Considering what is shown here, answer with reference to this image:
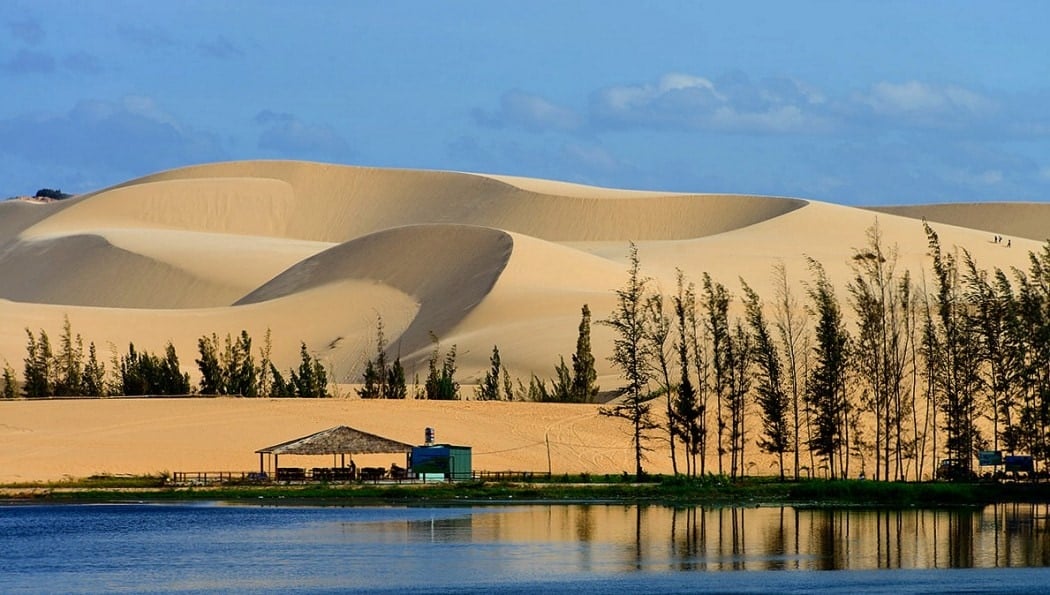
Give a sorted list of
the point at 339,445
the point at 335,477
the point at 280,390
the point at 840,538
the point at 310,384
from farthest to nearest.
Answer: the point at 280,390
the point at 310,384
the point at 335,477
the point at 339,445
the point at 840,538

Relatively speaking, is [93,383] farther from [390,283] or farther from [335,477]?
[390,283]

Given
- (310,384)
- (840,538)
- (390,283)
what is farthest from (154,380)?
(840,538)

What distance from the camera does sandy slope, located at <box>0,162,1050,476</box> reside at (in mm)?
77125

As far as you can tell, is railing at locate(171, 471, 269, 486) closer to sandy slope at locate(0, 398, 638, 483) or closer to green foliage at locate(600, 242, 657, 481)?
sandy slope at locate(0, 398, 638, 483)

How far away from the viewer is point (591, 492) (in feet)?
201

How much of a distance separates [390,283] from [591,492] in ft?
244

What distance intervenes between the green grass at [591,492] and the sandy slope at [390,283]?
5.79 metres

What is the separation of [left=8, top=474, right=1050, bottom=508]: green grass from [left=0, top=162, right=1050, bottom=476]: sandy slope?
19.0ft

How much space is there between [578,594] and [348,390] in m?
64.2

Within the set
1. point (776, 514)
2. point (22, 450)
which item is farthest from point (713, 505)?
point (22, 450)

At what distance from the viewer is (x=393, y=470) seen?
67.4m

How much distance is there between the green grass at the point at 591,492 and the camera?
58.3 m

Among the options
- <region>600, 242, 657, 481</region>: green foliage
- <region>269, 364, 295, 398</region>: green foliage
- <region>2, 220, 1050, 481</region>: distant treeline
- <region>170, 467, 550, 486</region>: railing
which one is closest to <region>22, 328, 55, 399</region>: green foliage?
<region>2, 220, 1050, 481</region>: distant treeline

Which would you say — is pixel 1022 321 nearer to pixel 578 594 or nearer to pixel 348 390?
pixel 578 594
